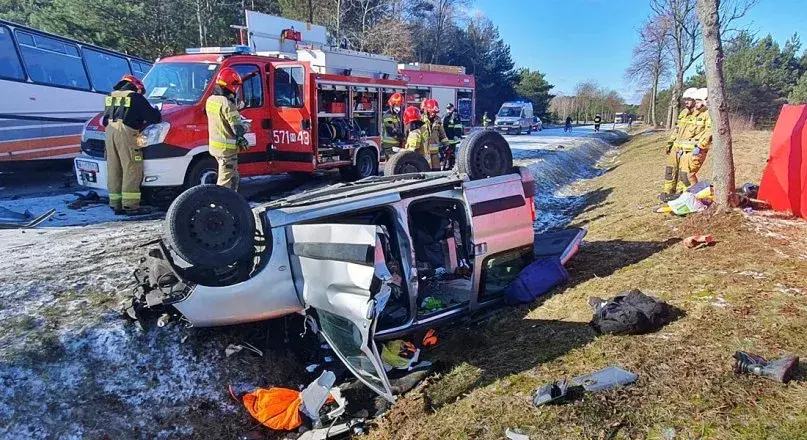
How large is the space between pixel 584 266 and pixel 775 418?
115 inches

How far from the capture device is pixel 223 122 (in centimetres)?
667

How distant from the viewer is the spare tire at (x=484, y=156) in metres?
4.91

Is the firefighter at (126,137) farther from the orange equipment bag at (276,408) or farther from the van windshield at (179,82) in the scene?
the orange equipment bag at (276,408)

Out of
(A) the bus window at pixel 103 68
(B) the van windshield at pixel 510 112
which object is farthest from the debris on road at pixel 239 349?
(B) the van windshield at pixel 510 112

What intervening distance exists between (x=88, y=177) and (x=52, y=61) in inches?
154

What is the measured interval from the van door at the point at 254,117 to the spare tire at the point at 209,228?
5.00 metres

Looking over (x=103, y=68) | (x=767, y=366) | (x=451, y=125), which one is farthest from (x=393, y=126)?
(x=767, y=366)

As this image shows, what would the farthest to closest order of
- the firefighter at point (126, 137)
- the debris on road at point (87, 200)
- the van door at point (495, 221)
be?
the debris on road at point (87, 200)
the firefighter at point (126, 137)
the van door at point (495, 221)

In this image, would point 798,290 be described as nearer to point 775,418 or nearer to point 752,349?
point 752,349

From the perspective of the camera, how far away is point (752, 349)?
3.32m

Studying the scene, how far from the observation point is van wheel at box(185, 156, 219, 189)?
7.75m

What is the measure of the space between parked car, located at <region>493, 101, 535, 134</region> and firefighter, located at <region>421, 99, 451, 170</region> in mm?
20823

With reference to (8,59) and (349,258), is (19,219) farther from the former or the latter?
(349,258)

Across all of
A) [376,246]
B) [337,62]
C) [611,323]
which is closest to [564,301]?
[611,323]
